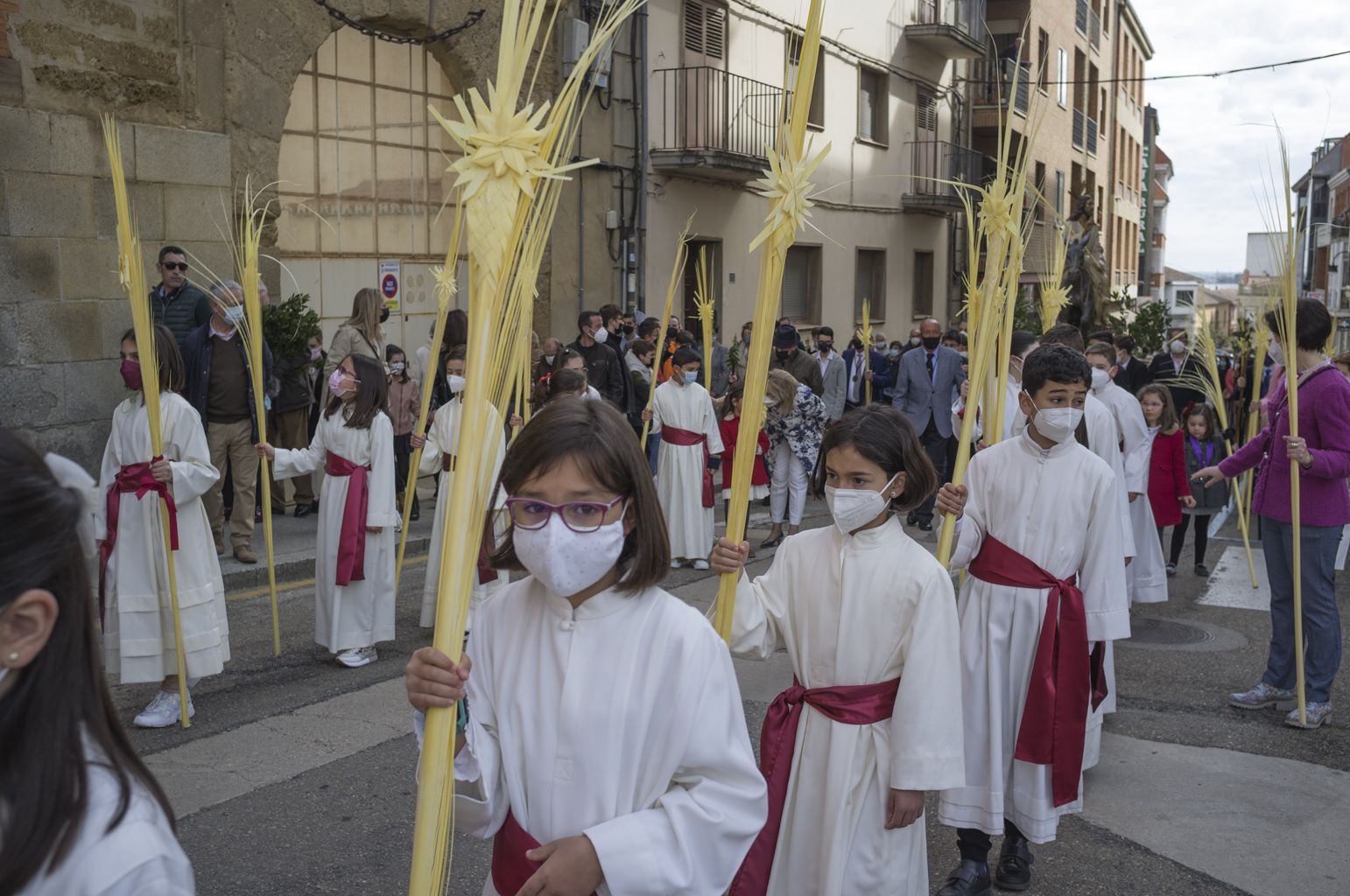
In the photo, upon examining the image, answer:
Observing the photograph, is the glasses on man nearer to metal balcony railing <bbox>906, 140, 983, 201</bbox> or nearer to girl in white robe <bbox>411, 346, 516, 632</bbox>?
girl in white robe <bbox>411, 346, 516, 632</bbox>

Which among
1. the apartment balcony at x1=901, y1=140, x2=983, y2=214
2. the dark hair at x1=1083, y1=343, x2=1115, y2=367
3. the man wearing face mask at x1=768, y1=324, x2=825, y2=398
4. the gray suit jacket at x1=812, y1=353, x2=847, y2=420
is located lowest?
the gray suit jacket at x1=812, y1=353, x2=847, y2=420

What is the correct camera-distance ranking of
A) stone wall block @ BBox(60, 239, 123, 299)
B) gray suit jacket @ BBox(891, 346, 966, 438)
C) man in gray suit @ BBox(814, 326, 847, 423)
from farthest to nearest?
man in gray suit @ BBox(814, 326, 847, 423), gray suit jacket @ BBox(891, 346, 966, 438), stone wall block @ BBox(60, 239, 123, 299)

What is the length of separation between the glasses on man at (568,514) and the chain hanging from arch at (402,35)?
10334 mm

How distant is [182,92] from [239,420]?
9.42 feet

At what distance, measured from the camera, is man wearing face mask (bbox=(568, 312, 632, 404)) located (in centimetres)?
1221

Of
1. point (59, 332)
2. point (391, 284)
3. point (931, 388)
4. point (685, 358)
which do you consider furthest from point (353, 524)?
point (931, 388)

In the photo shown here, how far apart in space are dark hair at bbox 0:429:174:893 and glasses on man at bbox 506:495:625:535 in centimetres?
86

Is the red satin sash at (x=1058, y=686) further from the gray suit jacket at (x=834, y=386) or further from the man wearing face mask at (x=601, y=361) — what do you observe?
the gray suit jacket at (x=834, y=386)

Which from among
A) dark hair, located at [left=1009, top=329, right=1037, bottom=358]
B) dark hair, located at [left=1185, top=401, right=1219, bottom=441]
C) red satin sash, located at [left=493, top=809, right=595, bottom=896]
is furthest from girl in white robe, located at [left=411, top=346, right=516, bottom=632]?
dark hair, located at [left=1185, top=401, right=1219, bottom=441]

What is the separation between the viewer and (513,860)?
91.6 inches

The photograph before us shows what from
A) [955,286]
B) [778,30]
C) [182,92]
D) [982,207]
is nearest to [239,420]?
[182,92]

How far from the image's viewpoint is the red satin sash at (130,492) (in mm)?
5711

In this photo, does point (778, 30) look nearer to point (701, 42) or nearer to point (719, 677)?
point (701, 42)

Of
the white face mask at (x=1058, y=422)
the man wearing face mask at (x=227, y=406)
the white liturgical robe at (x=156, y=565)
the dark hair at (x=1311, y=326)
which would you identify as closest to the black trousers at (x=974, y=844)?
the white face mask at (x=1058, y=422)
